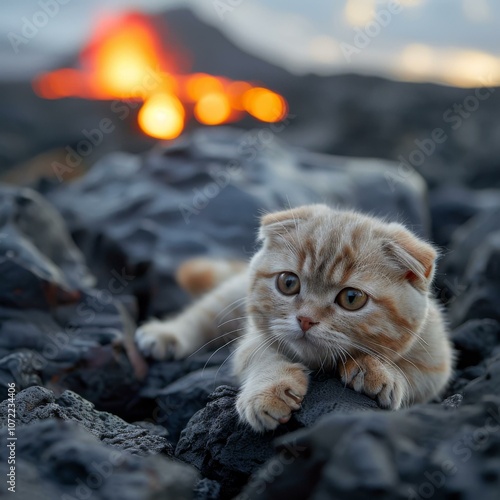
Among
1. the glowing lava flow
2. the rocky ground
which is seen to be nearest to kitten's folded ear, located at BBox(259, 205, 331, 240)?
the rocky ground

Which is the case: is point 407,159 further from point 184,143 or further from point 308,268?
point 308,268

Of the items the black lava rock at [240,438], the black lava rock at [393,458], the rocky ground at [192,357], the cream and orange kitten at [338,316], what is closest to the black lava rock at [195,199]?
the rocky ground at [192,357]

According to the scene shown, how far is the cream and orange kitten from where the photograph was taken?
256cm

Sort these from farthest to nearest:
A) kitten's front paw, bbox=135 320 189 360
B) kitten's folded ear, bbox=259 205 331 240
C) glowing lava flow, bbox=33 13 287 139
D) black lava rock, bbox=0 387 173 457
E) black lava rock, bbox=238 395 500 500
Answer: glowing lava flow, bbox=33 13 287 139
kitten's front paw, bbox=135 320 189 360
kitten's folded ear, bbox=259 205 331 240
black lava rock, bbox=0 387 173 457
black lava rock, bbox=238 395 500 500

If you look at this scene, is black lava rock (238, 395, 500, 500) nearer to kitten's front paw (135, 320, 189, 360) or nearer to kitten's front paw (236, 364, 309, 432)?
kitten's front paw (236, 364, 309, 432)

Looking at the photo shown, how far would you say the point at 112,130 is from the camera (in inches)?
411

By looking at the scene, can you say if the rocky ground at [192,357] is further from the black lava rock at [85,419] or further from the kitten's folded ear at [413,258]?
the kitten's folded ear at [413,258]

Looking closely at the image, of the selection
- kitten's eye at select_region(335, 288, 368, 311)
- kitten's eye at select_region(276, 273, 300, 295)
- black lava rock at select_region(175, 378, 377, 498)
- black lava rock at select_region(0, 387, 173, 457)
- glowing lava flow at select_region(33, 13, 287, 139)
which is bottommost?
glowing lava flow at select_region(33, 13, 287, 139)

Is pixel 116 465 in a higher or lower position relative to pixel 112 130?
higher

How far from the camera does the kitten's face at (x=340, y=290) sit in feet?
8.77

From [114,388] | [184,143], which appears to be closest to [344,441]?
[114,388]

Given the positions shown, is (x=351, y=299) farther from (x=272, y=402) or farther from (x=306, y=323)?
(x=272, y=402)

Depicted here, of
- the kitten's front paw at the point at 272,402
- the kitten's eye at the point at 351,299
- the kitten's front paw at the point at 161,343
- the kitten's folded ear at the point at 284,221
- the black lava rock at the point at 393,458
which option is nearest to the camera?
the black lava rock at the point at 393,458

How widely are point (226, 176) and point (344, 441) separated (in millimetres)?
4853
